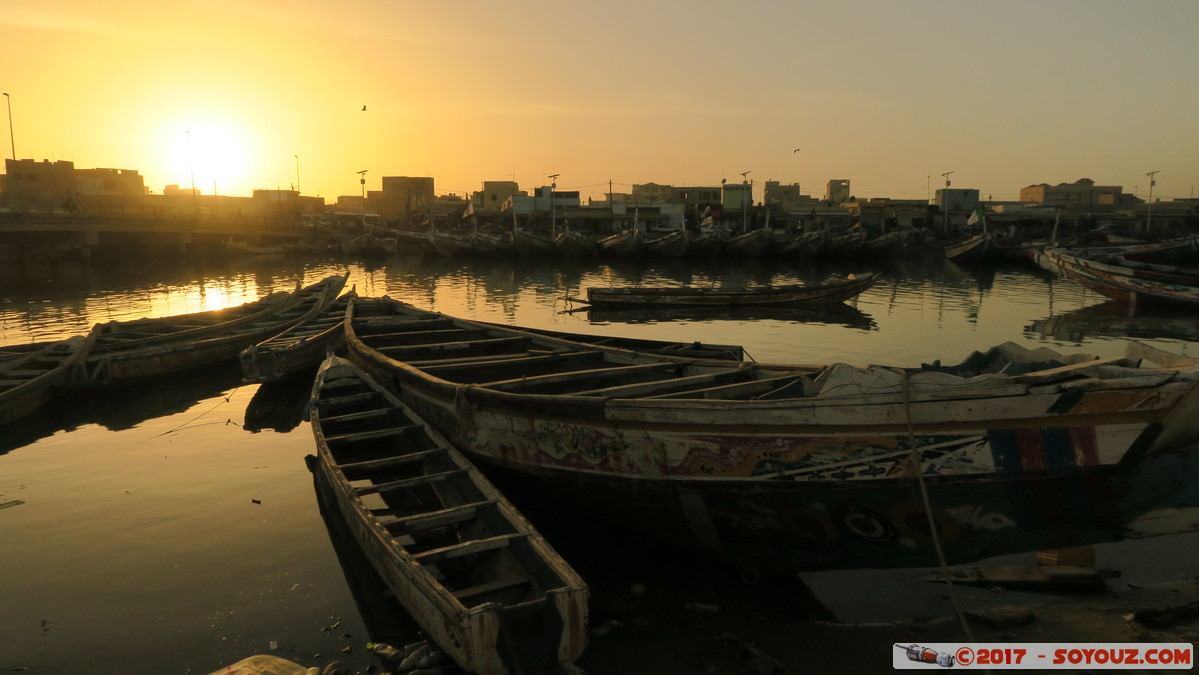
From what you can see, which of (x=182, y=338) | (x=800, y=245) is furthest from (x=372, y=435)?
(x=800, y=245)

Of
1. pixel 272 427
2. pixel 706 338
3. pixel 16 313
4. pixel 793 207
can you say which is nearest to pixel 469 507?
pixel 272 427

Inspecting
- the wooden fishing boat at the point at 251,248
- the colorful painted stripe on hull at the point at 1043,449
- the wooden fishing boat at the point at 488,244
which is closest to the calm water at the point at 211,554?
the colorful painted stripe on hull at the point at 1043,449

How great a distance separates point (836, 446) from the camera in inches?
181

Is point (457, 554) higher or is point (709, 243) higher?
point (709, 243)

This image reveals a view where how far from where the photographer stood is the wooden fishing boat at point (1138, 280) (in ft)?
70.0

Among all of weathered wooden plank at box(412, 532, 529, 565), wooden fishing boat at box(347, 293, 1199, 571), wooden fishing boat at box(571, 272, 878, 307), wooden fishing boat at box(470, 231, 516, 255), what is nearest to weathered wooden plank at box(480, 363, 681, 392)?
wooden fishing boat at box(347, 293, 1199, 571)

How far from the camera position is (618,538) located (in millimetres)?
6254

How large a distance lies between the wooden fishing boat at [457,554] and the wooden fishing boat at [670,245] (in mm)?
40346

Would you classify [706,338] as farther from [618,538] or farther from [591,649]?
[591,649]

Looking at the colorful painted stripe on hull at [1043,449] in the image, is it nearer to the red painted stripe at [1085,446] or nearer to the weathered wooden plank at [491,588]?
the red painted stripe at [1085,446]

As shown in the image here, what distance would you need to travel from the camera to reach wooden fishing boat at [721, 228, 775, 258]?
1845 inches

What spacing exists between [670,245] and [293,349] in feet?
124

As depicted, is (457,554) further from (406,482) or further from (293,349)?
(293,349)

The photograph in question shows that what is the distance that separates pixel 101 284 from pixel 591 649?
35.4 m
